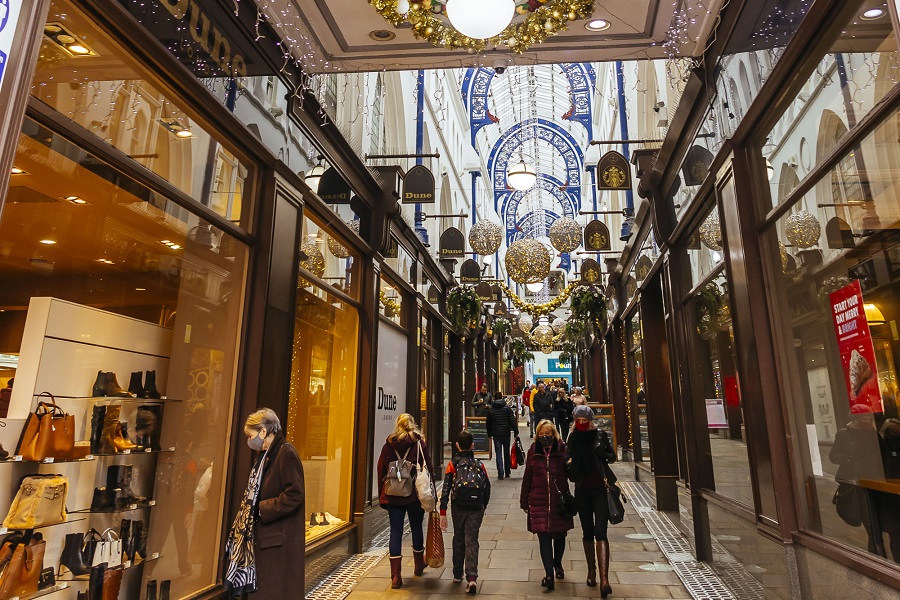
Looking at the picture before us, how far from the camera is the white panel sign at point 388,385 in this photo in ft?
26.7

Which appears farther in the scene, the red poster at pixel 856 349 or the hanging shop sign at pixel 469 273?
the hanging shop sign at pixel 469 273

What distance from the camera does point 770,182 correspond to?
4.16 m

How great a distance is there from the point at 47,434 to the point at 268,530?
1.56 m

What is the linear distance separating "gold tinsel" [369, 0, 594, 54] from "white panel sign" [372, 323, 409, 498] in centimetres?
499

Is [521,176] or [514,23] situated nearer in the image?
[514,23]

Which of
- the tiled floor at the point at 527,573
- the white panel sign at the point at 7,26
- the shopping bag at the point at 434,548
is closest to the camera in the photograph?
the white panel sign at the point at 7,26

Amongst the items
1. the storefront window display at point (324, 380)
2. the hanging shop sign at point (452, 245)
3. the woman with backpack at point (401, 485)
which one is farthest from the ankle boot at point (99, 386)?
the hanging shop sign at point (452, 245)

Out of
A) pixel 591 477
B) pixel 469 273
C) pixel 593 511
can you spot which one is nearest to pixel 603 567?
pixel 593 511

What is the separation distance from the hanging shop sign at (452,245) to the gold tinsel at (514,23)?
8.24 metres

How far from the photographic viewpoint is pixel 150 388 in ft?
14.5

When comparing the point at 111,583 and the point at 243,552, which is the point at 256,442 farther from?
the point at 111,583

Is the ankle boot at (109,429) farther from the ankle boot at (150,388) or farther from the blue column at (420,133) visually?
the blue column at (420,133)

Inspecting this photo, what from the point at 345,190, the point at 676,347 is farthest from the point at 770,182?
the point at 345,190

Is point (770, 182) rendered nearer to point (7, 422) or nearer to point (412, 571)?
point (412, 571)
